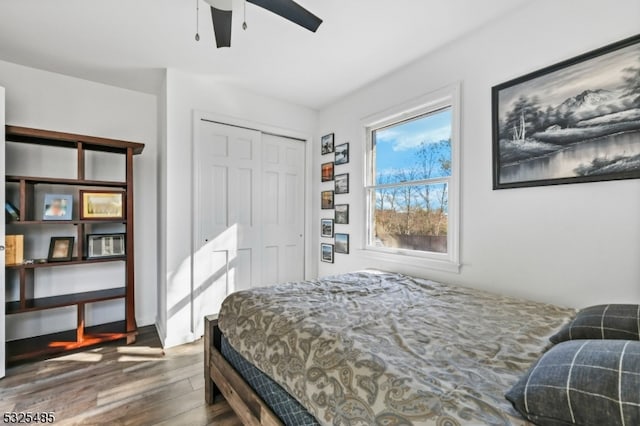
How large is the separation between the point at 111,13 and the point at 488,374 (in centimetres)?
282

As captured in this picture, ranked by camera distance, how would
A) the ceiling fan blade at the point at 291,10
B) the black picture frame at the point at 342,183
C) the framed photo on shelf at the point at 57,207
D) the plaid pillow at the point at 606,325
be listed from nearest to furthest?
1. the plaid pillow at the point at 606,325
2. the ceiling fan blade at the point at 291,10
3. the framed photo on shelf at the point at 57,207
4. the black picture frame at the point at 342,183

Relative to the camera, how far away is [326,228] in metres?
3.54

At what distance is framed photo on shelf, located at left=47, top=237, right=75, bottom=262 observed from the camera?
98.7 inches

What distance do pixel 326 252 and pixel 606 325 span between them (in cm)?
270

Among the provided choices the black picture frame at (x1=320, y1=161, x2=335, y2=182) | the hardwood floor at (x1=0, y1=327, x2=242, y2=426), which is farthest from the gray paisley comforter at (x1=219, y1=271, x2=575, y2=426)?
the black picture frame at (x1=320, y1=161, x2=335, y2=182)

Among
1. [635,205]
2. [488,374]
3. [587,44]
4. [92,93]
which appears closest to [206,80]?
[92,93]

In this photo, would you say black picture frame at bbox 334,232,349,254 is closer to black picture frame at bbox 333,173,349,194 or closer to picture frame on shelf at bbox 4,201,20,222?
black picture frame at bbox 333,173,349,194

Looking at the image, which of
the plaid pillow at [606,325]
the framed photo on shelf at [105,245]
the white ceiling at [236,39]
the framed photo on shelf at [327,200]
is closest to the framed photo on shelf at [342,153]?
the framed photo on shelf at [327,200]

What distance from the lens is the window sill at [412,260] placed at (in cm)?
227

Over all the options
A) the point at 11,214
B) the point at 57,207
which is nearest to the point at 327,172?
the point at 57,207

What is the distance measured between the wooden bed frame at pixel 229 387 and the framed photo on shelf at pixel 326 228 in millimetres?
1873

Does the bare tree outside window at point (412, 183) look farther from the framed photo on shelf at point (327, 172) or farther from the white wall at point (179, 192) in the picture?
the white wall at point (179, 192)

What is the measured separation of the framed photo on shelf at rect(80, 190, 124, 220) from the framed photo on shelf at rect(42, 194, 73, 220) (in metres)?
0.12

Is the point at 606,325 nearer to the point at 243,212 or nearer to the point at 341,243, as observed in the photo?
the point at 341,243
